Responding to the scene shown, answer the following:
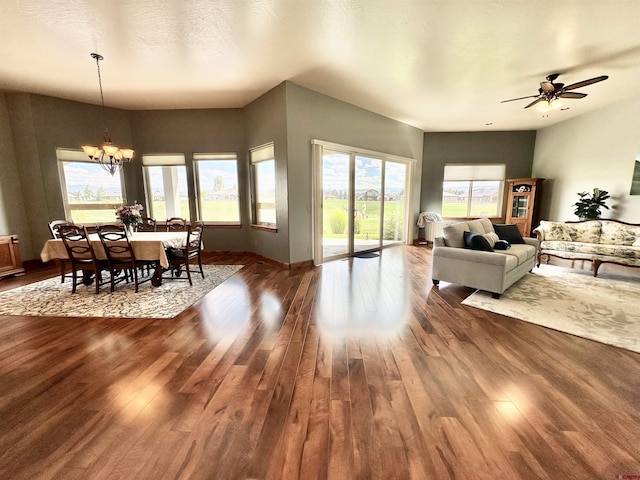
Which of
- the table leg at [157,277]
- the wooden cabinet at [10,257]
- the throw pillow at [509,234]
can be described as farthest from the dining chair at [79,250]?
the throw pillow at [509,234]

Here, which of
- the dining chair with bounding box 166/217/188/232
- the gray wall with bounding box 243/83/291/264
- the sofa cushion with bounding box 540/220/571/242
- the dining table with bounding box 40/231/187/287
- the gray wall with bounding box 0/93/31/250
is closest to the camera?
the dining table with bounding box 40/231/187/287

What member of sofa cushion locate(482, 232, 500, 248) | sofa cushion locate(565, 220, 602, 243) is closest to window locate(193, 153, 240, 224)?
sofa cushion locate(482, 232, 500, 248)

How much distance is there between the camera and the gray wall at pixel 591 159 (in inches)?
198

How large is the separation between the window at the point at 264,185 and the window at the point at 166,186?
5.65 feet

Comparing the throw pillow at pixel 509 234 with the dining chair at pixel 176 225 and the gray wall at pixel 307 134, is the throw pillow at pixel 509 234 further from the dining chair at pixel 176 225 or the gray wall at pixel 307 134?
the dining chair at pixel 176 225

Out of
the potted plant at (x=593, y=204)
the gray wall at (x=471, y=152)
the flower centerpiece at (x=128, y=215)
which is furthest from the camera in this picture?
the gray wall at (x=471, y=152)

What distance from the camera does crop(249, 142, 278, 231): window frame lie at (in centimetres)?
505

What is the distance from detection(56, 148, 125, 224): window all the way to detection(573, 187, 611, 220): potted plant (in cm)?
998

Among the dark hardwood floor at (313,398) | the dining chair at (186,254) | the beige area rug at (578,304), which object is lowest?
the dark hardwood floor at (313,398)

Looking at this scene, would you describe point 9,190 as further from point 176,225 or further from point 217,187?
point 217,187

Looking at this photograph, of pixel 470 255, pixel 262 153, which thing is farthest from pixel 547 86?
pixel 262 153

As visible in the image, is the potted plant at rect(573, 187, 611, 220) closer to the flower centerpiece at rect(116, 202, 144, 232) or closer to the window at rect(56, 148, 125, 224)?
the flower centerpiece at rect(116, 202, 144, 232)

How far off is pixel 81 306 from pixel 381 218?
5.65 m

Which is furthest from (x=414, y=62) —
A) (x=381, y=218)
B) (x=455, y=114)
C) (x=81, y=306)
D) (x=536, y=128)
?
(x=536, y=128)
